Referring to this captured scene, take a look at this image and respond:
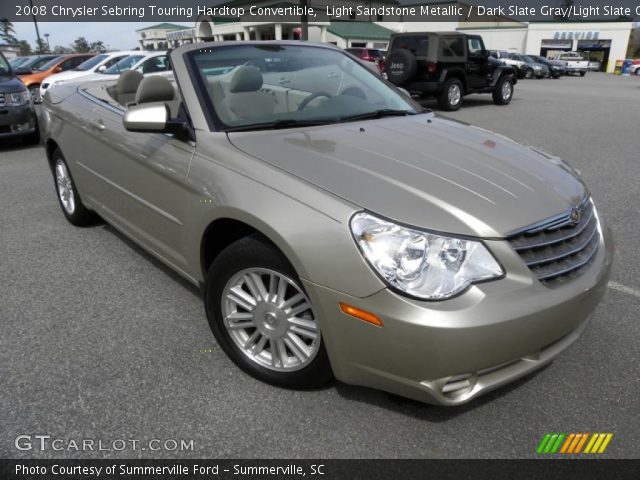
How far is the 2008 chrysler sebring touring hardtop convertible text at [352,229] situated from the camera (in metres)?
1.87

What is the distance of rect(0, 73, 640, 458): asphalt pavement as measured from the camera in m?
2.12

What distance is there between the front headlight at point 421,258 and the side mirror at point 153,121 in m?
1.24

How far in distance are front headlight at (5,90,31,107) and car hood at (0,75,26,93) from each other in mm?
64

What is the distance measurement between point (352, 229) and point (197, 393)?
1.15m

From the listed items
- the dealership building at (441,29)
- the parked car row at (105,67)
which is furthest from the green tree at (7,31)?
the parked car row at (105,67)

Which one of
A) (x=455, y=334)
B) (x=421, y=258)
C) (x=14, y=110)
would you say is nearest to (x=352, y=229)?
(x=421, y=258)

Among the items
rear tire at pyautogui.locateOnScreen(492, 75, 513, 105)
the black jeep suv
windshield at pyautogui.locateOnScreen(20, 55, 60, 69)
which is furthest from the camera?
windshield at pyautogui.locateOnScreen(20, 55, 60, 69)

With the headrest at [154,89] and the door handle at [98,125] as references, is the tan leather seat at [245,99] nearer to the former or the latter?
the headrest at [154,89]

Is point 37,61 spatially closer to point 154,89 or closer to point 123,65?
point 123,65

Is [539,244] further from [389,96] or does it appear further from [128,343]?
[128,343]

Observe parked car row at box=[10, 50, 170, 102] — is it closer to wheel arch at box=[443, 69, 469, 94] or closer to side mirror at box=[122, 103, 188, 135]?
wheel arch at box=[443, 69, 469, 94]

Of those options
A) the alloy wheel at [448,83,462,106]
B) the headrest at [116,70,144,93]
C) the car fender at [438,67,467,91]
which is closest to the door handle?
the headrest at [116,70,144,93]

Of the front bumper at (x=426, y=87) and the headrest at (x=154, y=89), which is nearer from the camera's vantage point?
the headrest at (x=154, y=89)
